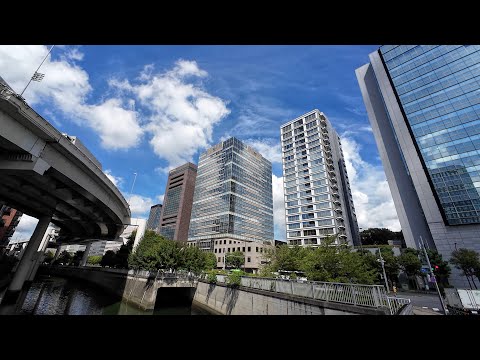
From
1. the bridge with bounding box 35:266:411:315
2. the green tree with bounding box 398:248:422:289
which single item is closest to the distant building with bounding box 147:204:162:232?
the bridge with bounding box 35:266:411:315

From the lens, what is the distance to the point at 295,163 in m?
76.3

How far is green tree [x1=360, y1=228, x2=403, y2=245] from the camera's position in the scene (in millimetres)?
74062

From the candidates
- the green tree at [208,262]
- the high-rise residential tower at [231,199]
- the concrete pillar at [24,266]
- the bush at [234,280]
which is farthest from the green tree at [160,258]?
the high-rise residential tower at [231,199]

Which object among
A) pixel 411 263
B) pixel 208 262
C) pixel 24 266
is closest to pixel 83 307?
pixel 24 266

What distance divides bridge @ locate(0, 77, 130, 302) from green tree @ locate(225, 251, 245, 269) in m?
41.1

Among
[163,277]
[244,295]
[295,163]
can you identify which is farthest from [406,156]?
[163,277]

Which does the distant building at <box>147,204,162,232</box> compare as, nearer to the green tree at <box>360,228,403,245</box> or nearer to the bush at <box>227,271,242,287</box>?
the green tree at <box>360,228,403,245</box>

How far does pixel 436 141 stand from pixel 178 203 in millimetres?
97047

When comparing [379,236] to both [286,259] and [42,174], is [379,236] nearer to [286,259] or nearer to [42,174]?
[286,259]

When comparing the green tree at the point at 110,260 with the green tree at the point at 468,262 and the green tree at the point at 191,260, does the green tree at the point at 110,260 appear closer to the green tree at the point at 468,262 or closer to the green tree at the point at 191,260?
the green tree at the point at 191,260

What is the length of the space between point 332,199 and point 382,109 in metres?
31.6
